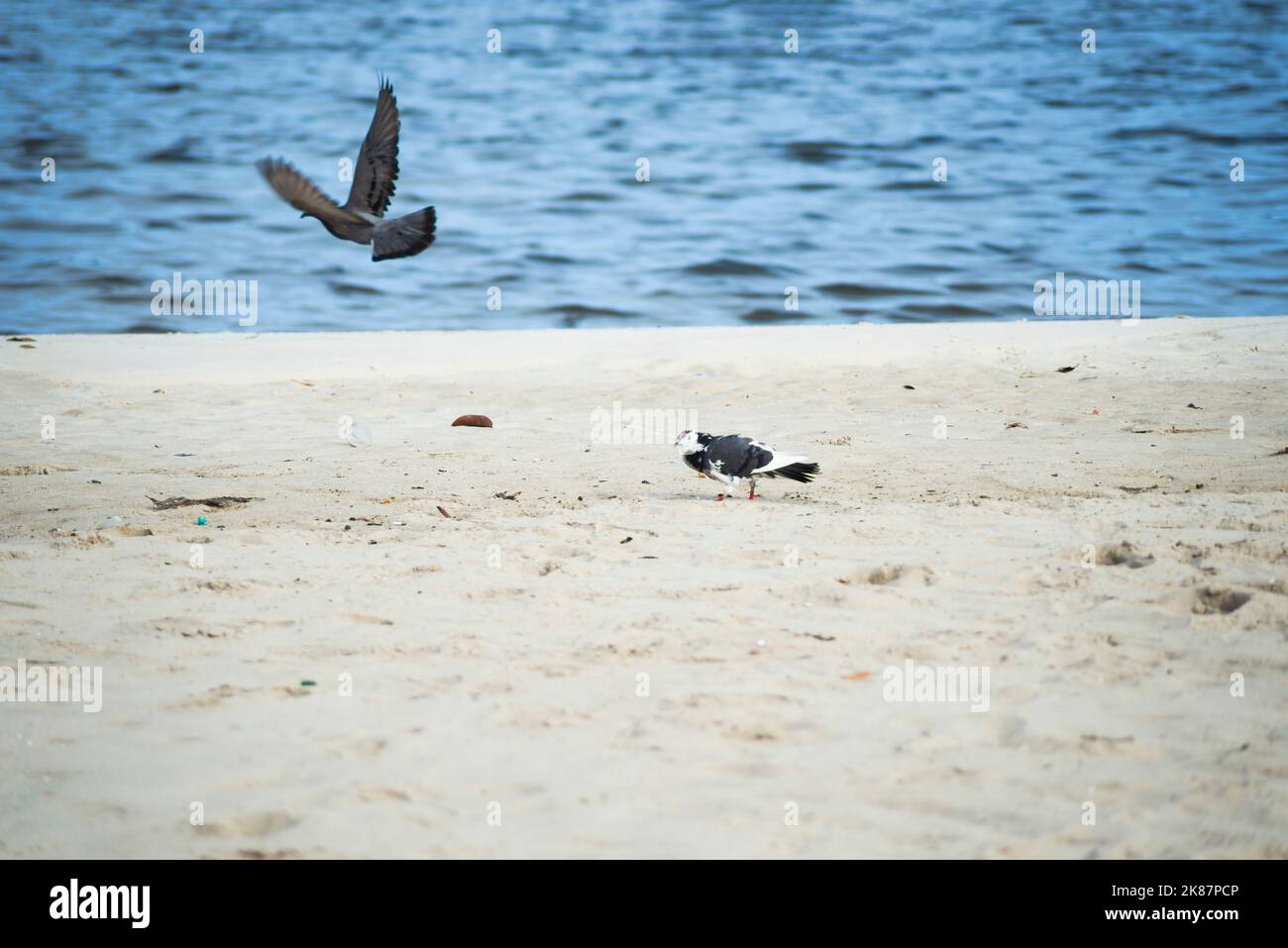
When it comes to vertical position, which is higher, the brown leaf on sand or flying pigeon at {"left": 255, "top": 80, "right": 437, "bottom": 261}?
flying pigeon at {"left": 255, "top": 80, "right": 437, "bottom": 261}

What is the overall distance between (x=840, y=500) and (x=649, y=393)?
307 cm

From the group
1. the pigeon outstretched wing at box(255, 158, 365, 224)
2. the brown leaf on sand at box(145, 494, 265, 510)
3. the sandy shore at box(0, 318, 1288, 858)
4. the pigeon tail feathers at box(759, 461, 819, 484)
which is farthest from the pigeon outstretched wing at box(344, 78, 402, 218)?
the pigeon tail feathers at box(759, 461, 819, 484)

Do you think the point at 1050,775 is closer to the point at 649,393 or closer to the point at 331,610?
the point at 331,610

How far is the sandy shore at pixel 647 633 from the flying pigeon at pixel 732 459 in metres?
0.16

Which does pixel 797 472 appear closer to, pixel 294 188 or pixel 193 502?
pixel 193 502

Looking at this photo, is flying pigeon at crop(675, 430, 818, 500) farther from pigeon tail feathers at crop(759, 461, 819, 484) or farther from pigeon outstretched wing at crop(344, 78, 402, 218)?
pigeon outstretched wing at crop(344, 78, 402, 218)

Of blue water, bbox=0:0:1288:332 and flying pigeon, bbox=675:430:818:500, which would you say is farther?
blue water, bbox=0:0:1288:332

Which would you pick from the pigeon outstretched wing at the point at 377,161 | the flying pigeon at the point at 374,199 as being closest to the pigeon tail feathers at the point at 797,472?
the flying pigeon at the point at 374,199

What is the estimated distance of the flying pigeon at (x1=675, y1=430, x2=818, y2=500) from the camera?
238 inches

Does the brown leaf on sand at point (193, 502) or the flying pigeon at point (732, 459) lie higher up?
the flying pigeon at point (732, 459)

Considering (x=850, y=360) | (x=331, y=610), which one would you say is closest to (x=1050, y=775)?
(x=331, y=610)

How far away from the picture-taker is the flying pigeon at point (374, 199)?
6.96 m

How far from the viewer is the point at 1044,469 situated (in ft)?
21.5

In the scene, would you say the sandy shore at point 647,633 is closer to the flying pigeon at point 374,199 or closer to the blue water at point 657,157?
the flying pigeon at point 374,199
